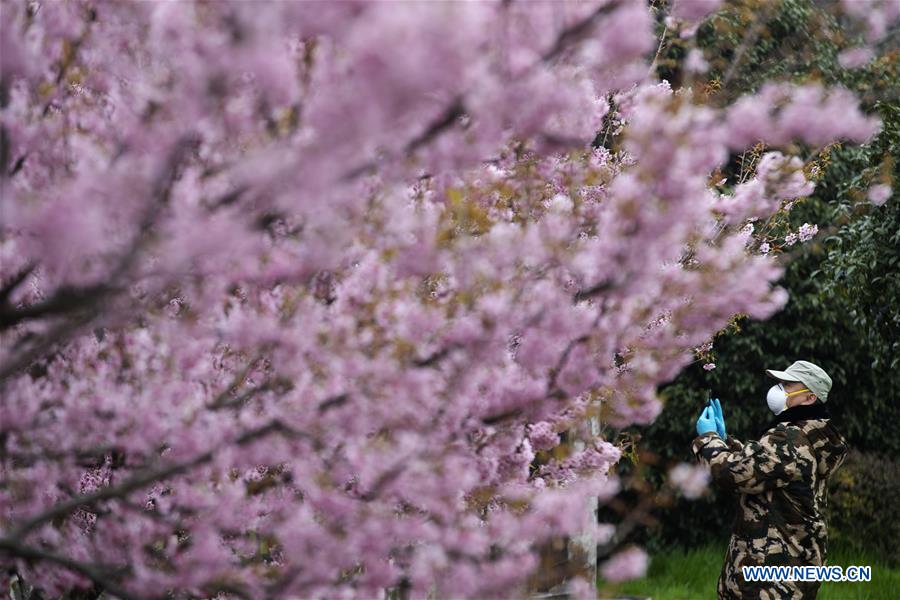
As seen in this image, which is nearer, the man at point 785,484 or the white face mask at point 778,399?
the man at point 785,484

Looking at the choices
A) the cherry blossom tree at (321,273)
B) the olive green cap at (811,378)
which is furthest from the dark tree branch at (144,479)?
the olive green cap at (811,378)

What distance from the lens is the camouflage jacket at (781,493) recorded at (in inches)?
196

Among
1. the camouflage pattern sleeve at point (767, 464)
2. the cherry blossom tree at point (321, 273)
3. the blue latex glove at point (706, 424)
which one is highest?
the blue latex glove at point (706, 424)

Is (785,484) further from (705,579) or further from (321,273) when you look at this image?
(705,579)

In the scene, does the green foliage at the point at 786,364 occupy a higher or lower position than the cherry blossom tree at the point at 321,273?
higher

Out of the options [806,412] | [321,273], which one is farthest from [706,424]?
[321,273]

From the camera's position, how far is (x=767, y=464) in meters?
4.97

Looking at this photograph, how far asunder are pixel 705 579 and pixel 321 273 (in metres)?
7.38

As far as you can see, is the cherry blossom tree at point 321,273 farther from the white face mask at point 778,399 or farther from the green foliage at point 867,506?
the green foliage at point 867,506

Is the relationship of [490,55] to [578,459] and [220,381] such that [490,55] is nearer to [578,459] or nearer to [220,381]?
[220,381]

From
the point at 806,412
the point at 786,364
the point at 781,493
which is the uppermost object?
the point at 786,364

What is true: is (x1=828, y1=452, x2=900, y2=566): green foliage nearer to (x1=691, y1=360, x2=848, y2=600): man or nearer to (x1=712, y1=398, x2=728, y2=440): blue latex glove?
(x1=712, y1=398, x2=728, y2=440): blue latex glove

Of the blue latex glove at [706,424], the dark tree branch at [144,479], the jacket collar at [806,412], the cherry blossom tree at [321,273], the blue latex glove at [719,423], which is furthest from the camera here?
the blue latex glove at [719,423]

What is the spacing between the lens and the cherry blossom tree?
192 cm
